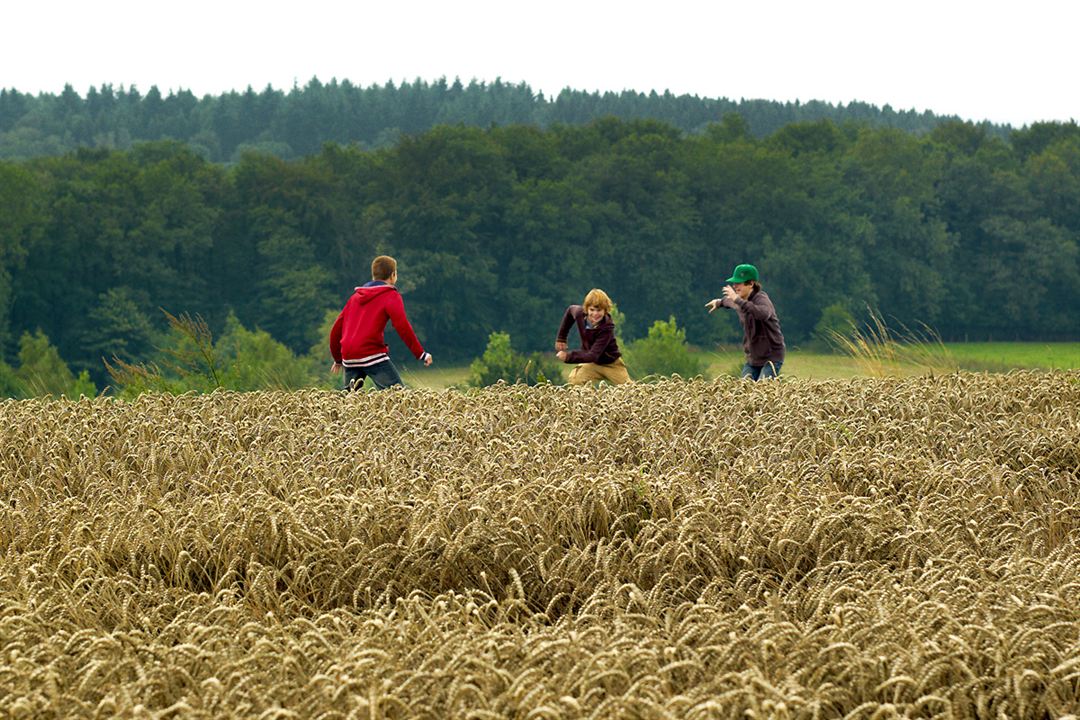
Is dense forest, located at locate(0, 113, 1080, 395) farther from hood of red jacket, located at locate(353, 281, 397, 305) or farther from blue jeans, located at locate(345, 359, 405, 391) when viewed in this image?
hood of red jacket, located at locate(353, 281, 397, 305)

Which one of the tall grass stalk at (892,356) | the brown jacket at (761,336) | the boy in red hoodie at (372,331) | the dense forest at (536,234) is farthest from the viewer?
the dense forest at (536,234)

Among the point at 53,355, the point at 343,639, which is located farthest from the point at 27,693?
the point at 53,355

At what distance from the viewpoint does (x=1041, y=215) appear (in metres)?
83.5

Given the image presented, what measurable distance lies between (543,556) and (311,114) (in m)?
131

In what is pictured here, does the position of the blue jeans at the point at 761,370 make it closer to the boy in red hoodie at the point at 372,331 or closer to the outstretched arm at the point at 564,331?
the outstretched arm at the point at 564,331

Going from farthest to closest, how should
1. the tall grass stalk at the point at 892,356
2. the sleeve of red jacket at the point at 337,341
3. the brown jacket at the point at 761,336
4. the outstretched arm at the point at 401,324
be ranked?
1. the tall grass stalk at the point at 892,356
2. the brown jacket at the point at 761,336
3. the sleeve of red jacket at the point at 337,341
4. the outstretched arm at the point at 401,324

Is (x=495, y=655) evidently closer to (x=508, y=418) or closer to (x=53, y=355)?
(x=508, y=418)

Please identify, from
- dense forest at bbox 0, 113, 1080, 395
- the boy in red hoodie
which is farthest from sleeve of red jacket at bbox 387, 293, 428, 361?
dense forest at bbox 0, 113, 1080, 395

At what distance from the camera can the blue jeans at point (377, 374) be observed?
12.4 m

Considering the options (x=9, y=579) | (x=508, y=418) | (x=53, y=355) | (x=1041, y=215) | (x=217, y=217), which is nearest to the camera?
(x=9, y=579)

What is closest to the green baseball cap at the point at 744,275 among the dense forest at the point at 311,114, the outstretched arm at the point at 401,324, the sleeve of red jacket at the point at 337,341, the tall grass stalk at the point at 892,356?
the tall grass stalk at the point at 892,356

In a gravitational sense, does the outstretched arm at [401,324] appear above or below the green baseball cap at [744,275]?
below

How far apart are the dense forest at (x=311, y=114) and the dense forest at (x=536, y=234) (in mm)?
45374

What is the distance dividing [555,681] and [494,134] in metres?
82.0
